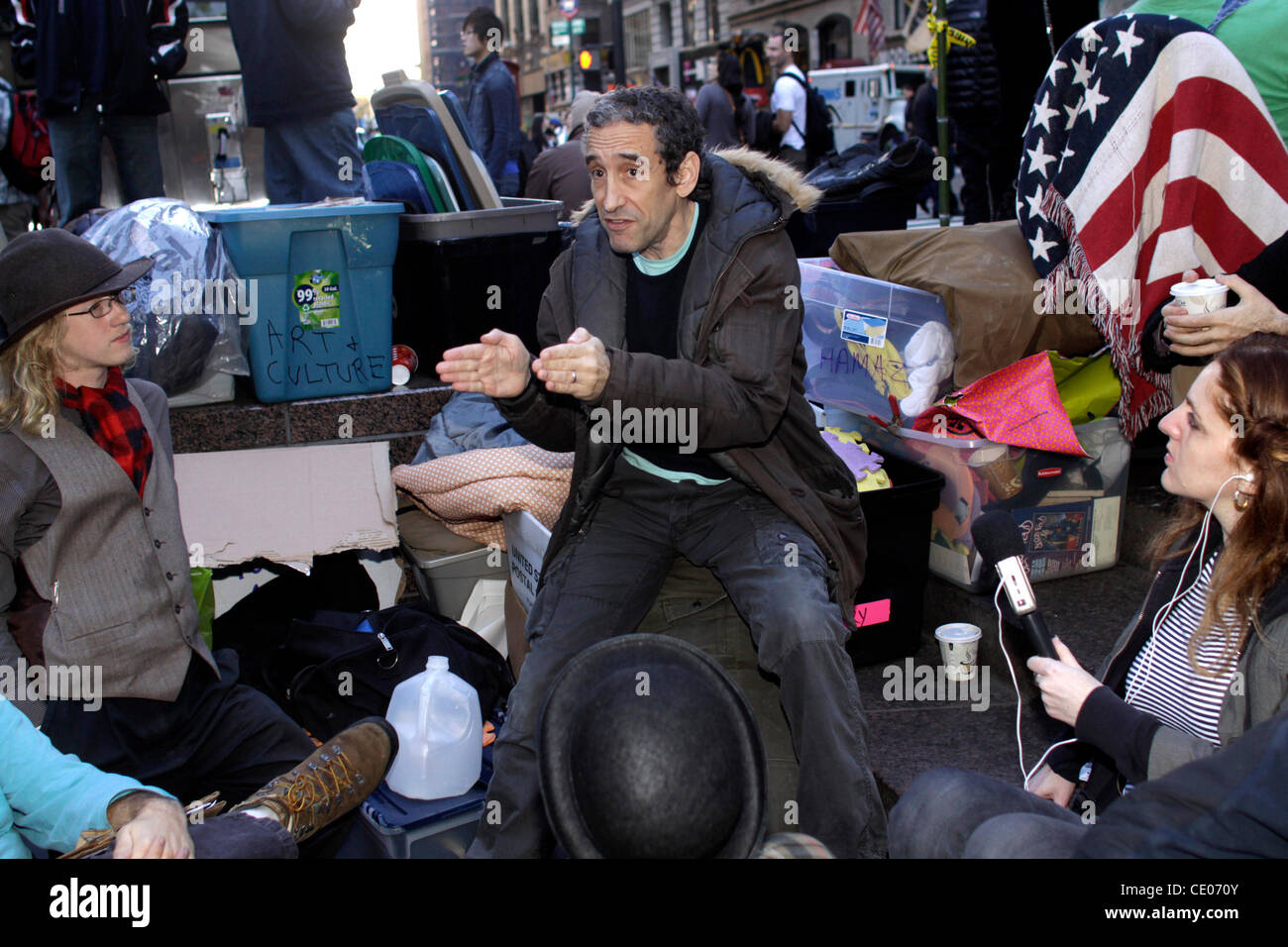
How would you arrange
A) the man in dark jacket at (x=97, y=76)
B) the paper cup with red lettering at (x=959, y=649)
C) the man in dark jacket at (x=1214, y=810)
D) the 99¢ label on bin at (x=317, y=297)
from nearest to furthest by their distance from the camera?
the man in dark jacket at (x=1214, y=810) → the paper cup with red lettering at (x=959, y=649) → the 99¢ label on bin at (x=317, y=297) → the man in dark jacket at (x=97, y=76)

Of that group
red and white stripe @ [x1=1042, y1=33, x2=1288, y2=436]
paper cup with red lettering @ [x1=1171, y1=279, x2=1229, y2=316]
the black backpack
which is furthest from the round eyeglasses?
the black backpack

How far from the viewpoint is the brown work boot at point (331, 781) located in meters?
2.65

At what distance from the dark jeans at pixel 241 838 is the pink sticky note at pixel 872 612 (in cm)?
185

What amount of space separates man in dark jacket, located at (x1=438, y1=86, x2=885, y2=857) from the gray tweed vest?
0.95 meters

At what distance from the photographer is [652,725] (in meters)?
1.87

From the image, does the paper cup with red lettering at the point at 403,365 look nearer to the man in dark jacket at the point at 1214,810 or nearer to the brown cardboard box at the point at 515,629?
the brown cardboard box at the point at 515,629

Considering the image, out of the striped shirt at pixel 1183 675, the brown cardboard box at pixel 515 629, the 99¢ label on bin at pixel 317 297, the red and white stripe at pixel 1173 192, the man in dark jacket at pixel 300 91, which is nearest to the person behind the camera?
the striped shirt at pixel 1183 675

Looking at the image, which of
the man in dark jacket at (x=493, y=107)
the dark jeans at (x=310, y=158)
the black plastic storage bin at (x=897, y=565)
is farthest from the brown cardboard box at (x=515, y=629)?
the man in dark jacket at (x=493, y=107)

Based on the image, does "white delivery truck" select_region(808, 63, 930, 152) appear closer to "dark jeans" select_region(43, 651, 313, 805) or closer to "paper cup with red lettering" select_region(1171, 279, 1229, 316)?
"paper cup with red lettering" select_region(1171, 279, 1229, 316)

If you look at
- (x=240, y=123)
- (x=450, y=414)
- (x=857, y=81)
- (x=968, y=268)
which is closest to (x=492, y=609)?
(x=450, y=414)

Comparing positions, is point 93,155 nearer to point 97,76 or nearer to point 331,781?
point 97,76

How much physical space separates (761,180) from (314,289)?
221cm

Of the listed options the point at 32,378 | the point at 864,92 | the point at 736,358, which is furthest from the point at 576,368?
the point at 864,92

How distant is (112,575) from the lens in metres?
2.80
